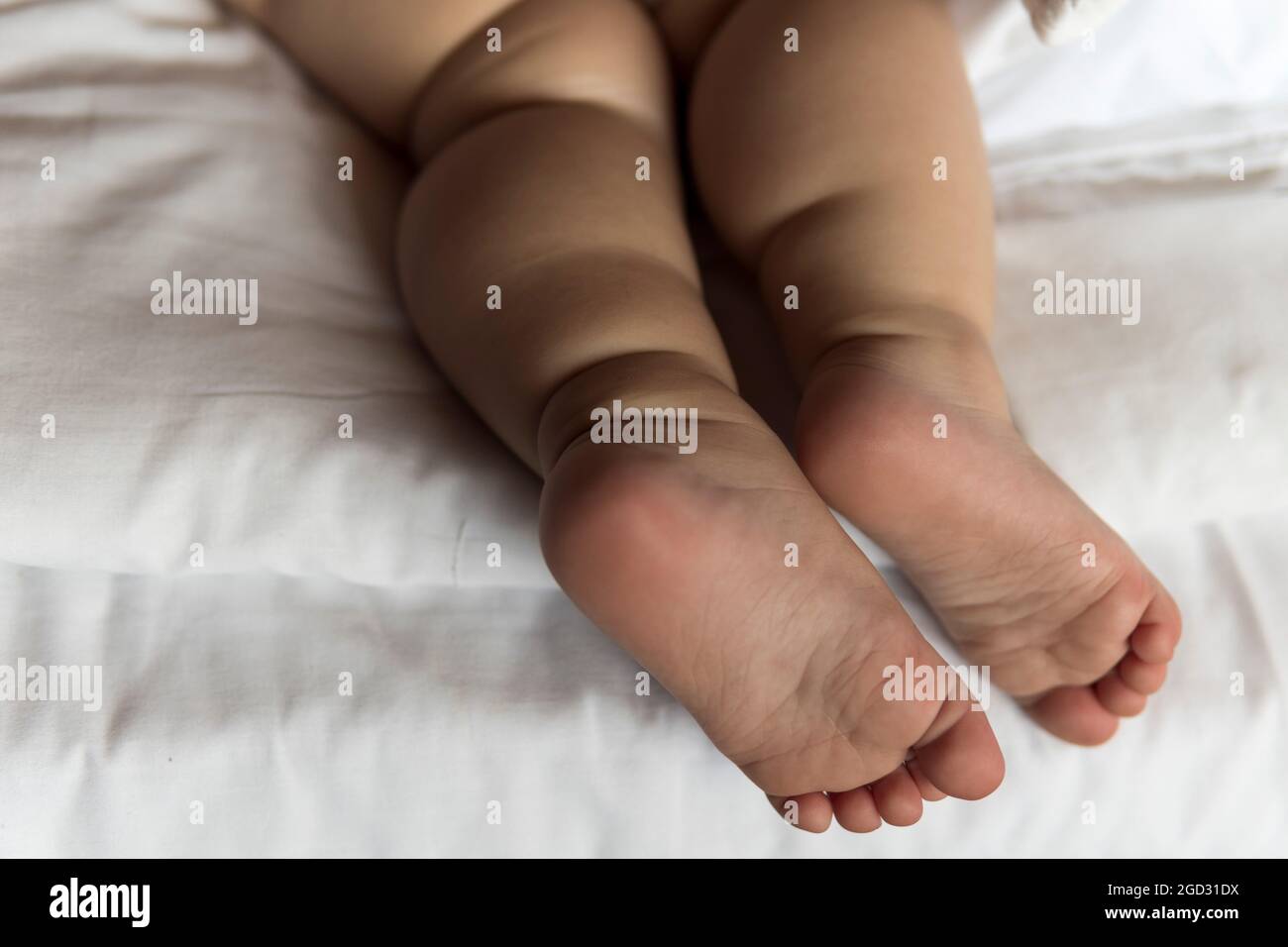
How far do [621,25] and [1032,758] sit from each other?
0.59 meters

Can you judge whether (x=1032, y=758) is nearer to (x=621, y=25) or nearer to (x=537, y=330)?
(x=537, y=330)

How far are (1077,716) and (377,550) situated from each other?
0.47 m

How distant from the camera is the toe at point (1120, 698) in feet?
2.25

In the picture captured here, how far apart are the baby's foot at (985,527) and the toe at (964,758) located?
0.10m

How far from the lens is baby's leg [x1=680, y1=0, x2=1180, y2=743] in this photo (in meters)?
0.61

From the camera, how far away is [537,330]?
2.06 ft

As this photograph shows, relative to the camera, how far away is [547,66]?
29.8 inches

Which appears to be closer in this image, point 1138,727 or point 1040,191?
point 1138,727

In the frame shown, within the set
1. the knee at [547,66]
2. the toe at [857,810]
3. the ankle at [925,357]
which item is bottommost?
→ the toe at [857,810]

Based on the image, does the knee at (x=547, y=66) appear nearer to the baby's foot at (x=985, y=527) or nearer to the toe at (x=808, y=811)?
the baby's foot at (x=985, y=527)

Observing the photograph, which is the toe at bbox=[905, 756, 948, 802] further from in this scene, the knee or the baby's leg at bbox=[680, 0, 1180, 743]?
the knee

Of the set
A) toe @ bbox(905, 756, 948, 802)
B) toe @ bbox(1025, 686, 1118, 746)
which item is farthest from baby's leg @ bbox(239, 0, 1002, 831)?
toe @ bbox(1025, 686, 1118, 746)

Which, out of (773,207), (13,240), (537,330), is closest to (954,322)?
(773,207)

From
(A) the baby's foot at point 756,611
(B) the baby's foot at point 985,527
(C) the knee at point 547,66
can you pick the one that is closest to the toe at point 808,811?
(A) the baby's foot at point 756,611
